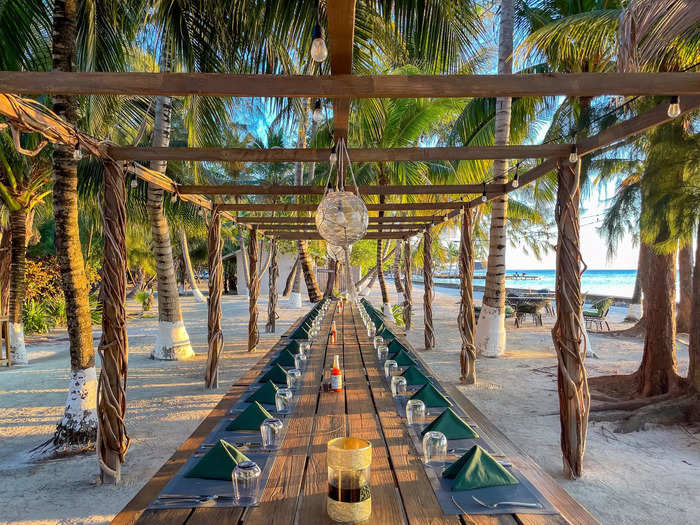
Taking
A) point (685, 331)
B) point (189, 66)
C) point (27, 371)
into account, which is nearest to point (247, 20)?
point (189, 66)

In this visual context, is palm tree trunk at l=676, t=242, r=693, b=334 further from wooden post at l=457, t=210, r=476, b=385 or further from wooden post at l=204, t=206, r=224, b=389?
wooden post at l=204, t=206, r=224, b=389

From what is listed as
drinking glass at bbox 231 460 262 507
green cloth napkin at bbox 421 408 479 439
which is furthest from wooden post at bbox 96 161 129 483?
green cloth napkin at bbox 421 408 479 439

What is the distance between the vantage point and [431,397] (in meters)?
2.70

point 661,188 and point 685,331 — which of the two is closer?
point 661,188

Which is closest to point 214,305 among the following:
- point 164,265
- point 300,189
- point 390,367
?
point 164,265

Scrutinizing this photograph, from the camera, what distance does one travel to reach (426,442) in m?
2.03

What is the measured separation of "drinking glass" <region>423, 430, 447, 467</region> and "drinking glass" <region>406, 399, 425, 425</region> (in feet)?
1.40

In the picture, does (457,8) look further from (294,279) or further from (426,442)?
(294,279)

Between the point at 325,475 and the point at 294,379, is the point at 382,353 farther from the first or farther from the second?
the point at 325,475

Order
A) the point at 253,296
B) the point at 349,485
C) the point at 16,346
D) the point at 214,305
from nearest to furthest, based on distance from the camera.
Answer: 1. the point at 349,485
2. the point at 214,305
3. the point at 16,346
4. the point at 253,296

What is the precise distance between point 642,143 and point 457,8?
343 cm

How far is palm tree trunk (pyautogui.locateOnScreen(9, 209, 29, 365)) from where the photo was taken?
8.94m

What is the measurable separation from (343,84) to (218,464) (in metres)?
1.92

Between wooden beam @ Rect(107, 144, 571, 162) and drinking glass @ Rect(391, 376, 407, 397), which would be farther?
wooden beam @ Rect(107, 144, 571, 162)
